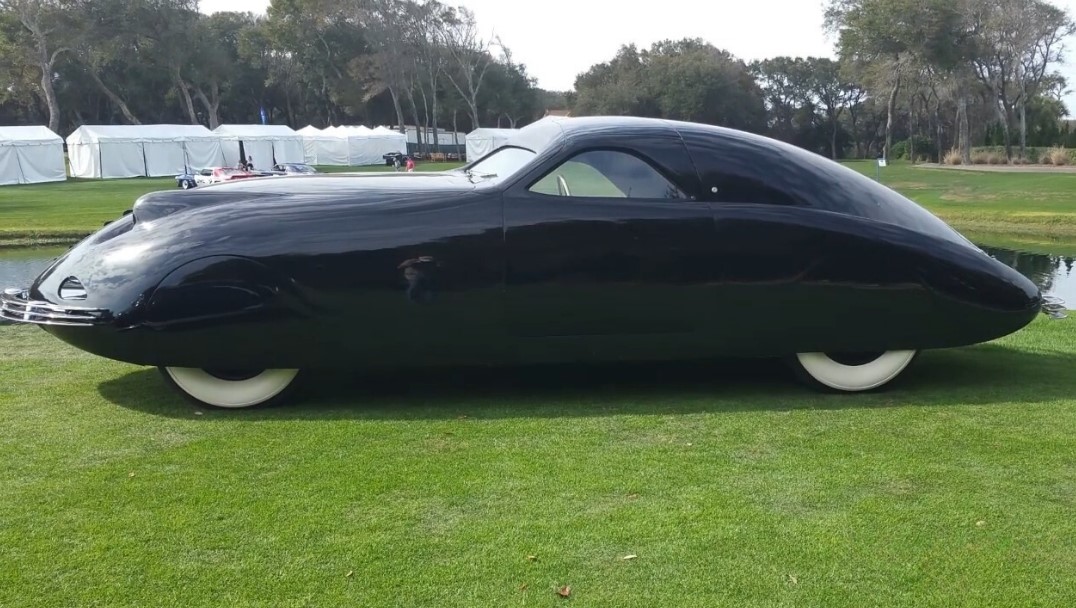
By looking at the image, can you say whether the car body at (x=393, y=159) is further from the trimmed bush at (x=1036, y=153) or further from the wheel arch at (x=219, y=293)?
the wheel arch at (x=219, y=293)

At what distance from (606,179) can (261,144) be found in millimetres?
51263

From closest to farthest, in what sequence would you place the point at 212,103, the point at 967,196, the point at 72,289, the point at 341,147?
the point at 72,289, the point at 967,196, the point at 341,147, the point at 212,103

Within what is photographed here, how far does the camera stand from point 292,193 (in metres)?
5.09

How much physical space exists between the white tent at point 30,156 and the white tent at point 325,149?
16.7 metres

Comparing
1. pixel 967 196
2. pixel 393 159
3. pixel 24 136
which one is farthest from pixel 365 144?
pixel 967 196

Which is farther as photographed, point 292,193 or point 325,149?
point 325,149

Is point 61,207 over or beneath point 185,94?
beneath

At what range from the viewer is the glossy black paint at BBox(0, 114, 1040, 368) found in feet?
15.6

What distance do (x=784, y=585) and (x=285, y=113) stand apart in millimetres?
91622

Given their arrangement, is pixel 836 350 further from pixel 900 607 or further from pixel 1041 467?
pixel 900 607

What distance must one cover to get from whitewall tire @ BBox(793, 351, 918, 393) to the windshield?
1966mm

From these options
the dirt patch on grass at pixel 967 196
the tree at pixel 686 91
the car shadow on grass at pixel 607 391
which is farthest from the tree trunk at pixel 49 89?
the car shadow on grass at pixel 607 391

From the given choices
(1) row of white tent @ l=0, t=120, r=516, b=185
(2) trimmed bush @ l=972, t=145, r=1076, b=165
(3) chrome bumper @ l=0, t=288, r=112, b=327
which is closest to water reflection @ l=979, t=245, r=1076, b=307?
(3) chrome bumper @ l=0, t=288, r=112, b=327

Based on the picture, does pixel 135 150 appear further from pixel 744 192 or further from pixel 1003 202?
pixel 744 192
